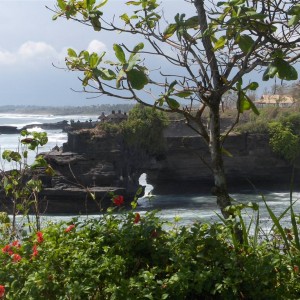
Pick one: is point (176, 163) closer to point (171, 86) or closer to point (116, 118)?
point (116, 118)

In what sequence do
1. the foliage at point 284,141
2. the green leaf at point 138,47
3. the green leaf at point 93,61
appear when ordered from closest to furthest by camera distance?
the green leaf at point 93,61
the green leaf at point 138,47
the foliage at point 284,141

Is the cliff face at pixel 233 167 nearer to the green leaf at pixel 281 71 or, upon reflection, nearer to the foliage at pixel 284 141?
the foliage at pixel 284 141

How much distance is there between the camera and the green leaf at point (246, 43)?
8.09ft

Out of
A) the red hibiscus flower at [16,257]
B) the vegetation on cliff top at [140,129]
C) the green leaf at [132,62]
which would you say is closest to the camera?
the green leaf at [132,62]

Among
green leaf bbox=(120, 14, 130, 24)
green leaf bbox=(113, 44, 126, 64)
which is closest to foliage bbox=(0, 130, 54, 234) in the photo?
green leaf bbox=(120, 14, 130, 24)

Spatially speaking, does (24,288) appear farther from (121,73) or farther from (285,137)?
(285,137)

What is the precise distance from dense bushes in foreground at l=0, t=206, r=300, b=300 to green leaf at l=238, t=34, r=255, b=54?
0.74 m

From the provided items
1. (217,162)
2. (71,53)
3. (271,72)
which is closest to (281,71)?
(271,72)

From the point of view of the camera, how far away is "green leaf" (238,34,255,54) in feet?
8.09

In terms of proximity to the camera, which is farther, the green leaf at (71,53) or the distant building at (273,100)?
the distant building at (273,100)

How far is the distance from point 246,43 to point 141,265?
1.00 m

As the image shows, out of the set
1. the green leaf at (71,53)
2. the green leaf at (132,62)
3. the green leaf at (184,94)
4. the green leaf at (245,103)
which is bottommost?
the green leaf at (245,103)

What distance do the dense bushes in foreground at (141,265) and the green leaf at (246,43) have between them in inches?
29.0

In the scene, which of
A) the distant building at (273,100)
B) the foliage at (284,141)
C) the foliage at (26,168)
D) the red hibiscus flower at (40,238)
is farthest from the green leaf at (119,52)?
the foliage at (284,141)
